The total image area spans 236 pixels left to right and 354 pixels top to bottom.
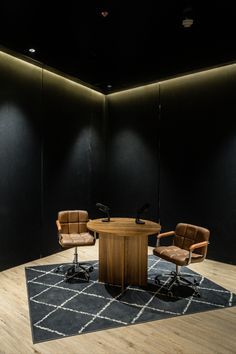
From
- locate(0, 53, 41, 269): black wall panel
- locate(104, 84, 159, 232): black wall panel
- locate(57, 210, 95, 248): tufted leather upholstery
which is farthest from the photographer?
locate(104, 84, 159, 232): black wall panel

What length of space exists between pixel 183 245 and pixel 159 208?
184 centimetres

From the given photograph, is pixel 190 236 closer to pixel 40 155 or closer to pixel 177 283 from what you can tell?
pixel 177 283

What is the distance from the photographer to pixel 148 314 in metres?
3.19

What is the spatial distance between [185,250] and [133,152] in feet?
9.82

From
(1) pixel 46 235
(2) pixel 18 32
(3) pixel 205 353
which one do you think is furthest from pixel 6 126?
(3) pixel 205 353

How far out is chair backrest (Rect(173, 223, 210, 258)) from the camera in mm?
3809

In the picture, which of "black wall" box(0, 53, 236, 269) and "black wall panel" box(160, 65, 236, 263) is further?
"black wall panel" box(160, 65, 236, 263)

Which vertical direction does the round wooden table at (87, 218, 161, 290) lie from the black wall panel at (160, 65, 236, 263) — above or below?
below

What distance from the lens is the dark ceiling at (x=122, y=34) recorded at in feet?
10.7

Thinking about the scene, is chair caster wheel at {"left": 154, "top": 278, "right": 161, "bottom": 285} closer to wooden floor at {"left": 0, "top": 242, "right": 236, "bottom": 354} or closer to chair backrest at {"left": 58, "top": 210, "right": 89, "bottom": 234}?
wooden floor at {"left": 0, "top": 242, "right": 236, "bottom": 354}

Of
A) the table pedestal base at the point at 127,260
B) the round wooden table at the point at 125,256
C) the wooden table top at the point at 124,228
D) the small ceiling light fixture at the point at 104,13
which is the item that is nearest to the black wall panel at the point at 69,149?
the wooden table top at the point at 124,228

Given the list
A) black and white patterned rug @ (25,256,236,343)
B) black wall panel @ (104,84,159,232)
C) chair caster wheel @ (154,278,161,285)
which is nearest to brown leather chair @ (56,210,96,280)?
black and white patterned rug @ (25,256,236,343)

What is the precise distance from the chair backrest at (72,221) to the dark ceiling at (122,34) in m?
2.76

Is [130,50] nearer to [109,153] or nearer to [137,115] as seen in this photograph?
[137,115]
